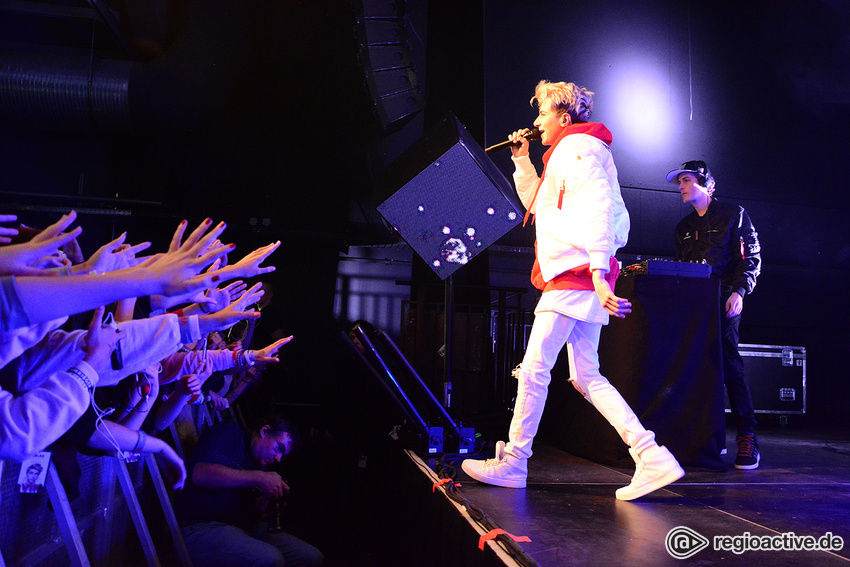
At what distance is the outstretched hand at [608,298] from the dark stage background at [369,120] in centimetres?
337

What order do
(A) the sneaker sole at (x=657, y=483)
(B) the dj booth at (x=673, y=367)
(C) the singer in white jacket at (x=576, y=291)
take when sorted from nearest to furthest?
1. (A) the sneaker sole at (x=657, y=483)
2. (C) the singer in white jacket at (x=576, y=291)
3. (B) the dj booth at (x=673, y=367)

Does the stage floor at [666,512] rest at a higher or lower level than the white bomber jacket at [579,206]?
lower

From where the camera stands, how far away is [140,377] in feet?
5.49

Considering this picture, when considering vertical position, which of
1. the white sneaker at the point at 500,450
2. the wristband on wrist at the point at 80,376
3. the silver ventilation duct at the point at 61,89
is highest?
the silver ventilation duct at the point at 61,89

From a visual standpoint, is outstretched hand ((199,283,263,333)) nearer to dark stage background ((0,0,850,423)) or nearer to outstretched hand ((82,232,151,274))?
outstretched hand ((82,232,151,274))

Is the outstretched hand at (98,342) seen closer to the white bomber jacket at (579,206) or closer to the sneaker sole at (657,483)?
the white bomber jacket at (579,206)

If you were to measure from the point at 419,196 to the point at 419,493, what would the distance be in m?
1.39

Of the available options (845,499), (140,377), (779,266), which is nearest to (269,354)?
(140,377)

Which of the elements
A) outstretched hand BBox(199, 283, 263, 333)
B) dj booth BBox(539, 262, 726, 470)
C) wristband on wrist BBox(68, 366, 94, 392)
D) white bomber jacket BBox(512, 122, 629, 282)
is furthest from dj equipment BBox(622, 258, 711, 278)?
wristband on wrist BBox(68, 366, 94, 392)

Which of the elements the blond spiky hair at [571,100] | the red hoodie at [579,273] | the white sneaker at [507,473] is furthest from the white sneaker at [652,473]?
the blond spiky hair at [571,100]

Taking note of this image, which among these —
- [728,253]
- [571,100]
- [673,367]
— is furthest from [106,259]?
[728,253]

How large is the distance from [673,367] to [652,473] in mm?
993

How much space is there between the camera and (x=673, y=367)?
2752mm

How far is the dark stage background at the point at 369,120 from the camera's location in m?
5.28
